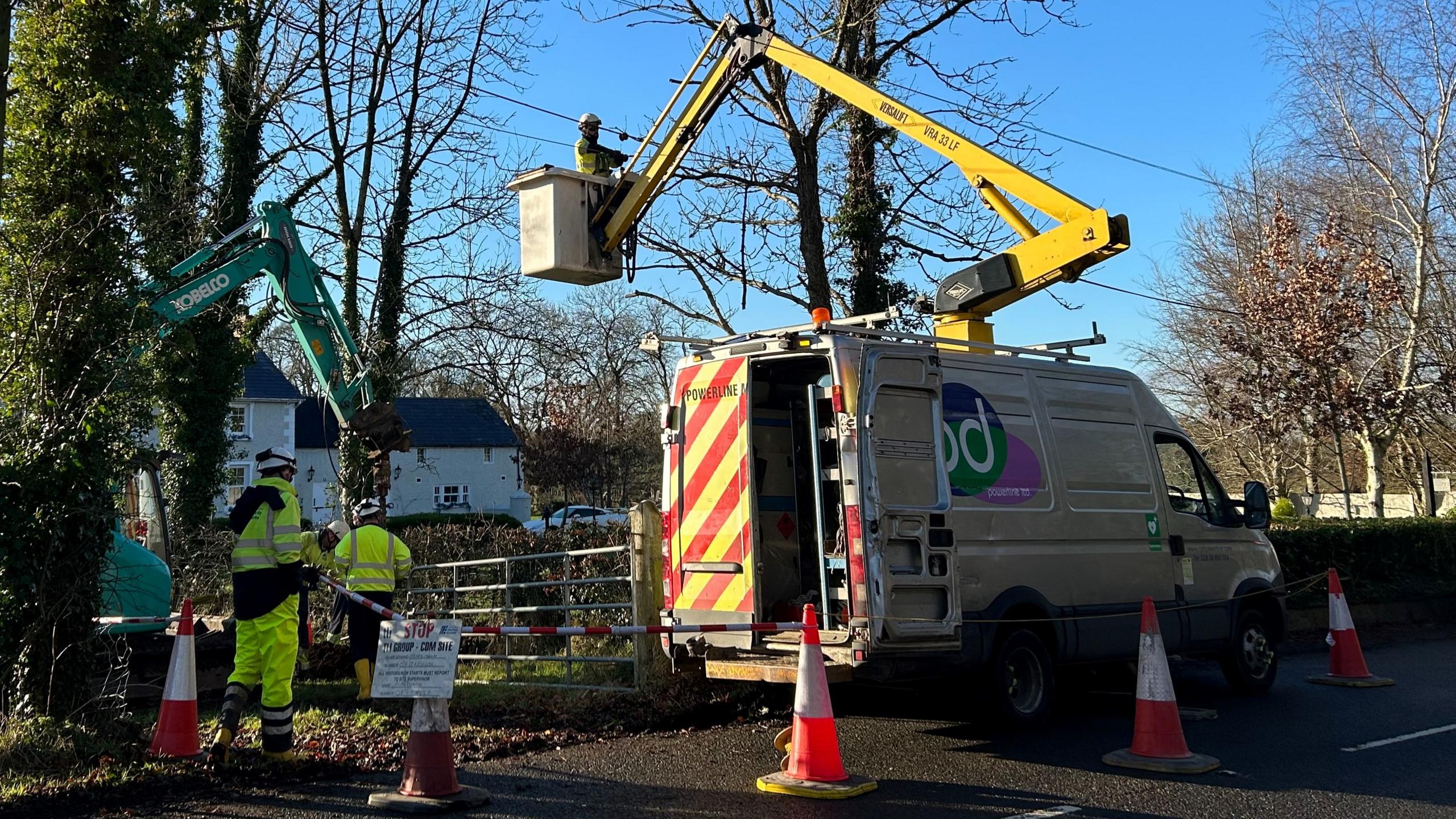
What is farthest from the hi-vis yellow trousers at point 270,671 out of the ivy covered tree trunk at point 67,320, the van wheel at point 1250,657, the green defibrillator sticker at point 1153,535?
the van wheel at point 1250,657

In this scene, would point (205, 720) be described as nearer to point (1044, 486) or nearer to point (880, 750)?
point (880, 750)

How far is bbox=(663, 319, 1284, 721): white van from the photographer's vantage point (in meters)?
7.57

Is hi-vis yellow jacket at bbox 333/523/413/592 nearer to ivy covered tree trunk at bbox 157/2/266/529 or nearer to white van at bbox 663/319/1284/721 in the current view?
white van at bbox 663/319/1284/721

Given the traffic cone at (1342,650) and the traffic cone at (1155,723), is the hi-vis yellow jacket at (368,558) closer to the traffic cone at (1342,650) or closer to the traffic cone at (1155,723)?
the traffic cone at (1155,723)

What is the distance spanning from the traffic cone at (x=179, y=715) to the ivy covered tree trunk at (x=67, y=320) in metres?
0.51

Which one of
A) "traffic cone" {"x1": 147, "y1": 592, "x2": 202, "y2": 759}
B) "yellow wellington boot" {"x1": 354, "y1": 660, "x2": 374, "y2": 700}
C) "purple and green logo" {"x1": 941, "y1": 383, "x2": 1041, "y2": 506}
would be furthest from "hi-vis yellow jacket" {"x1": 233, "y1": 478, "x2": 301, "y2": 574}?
"purple and green logo" {"x1": 941, "y1": 383, "x2": 1041, "y2": 506}

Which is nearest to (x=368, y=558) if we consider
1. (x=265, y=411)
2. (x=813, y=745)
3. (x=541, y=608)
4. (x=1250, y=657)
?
(x=541, y=608)

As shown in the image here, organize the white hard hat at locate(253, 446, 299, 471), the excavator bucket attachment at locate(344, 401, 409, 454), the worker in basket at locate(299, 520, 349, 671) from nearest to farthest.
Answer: the white hard hat at locate(253, 446, 299, 471)
the worker in basket at locate(299, 520, 349, 671)
the excavator bucket attachment at locate(344, 401, 409, 454)

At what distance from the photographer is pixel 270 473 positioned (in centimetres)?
754

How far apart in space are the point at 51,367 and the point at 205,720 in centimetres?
294

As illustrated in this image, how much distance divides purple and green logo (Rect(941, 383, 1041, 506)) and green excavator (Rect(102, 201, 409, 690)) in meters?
6.27

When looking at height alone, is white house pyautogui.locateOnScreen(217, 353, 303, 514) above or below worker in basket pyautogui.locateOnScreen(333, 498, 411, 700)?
above

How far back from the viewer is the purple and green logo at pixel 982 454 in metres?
8.09

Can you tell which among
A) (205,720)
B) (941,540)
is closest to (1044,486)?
(941,540)
